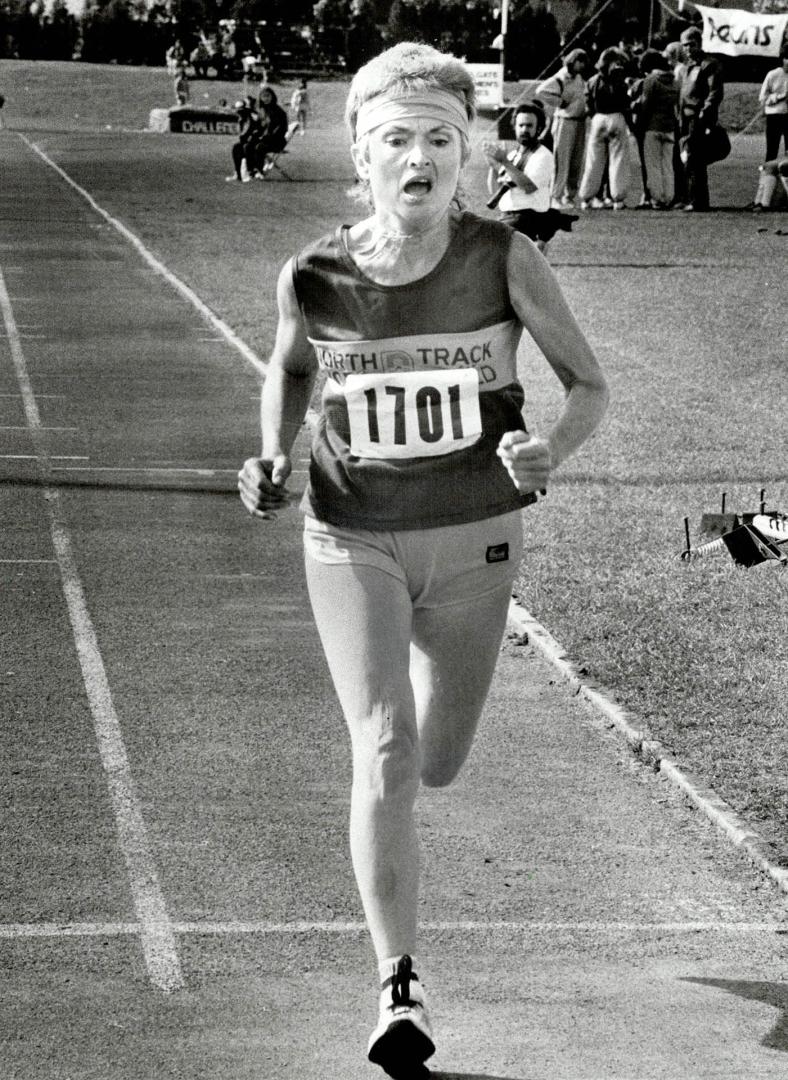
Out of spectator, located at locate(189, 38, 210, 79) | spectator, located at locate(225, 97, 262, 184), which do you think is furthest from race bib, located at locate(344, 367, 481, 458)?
spectator, located at locate(189, 38, 210, 79)

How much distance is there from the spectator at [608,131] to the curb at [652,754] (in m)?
20.9

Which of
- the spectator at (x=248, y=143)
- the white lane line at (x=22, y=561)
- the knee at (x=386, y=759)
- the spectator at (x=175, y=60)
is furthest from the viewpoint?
the spectator at (x=175, y=60)

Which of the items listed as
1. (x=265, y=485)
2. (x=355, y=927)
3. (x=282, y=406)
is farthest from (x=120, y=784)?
(x=265, y=485)

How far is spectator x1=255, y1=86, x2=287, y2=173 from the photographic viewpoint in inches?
1527

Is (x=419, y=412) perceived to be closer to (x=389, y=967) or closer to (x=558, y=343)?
(x=558, y=343)

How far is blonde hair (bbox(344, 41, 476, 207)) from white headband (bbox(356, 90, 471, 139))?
14mm

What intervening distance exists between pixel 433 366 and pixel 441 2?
89148 millimetres

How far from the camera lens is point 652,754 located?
6336 millimetres

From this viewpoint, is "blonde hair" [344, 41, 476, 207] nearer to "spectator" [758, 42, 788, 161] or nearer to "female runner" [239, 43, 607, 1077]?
"female runner" [239, 43, 607, 1077]

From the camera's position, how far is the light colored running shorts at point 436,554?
13.8 ft

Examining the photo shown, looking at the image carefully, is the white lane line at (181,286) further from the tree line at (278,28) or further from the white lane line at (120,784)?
the tree line at (278,28)

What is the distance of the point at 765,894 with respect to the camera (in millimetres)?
5160

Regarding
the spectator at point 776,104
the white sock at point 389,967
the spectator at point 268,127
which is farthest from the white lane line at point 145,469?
the spectator at point 268,127

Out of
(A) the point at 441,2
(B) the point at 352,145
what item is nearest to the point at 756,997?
(B) the point at 352,145
